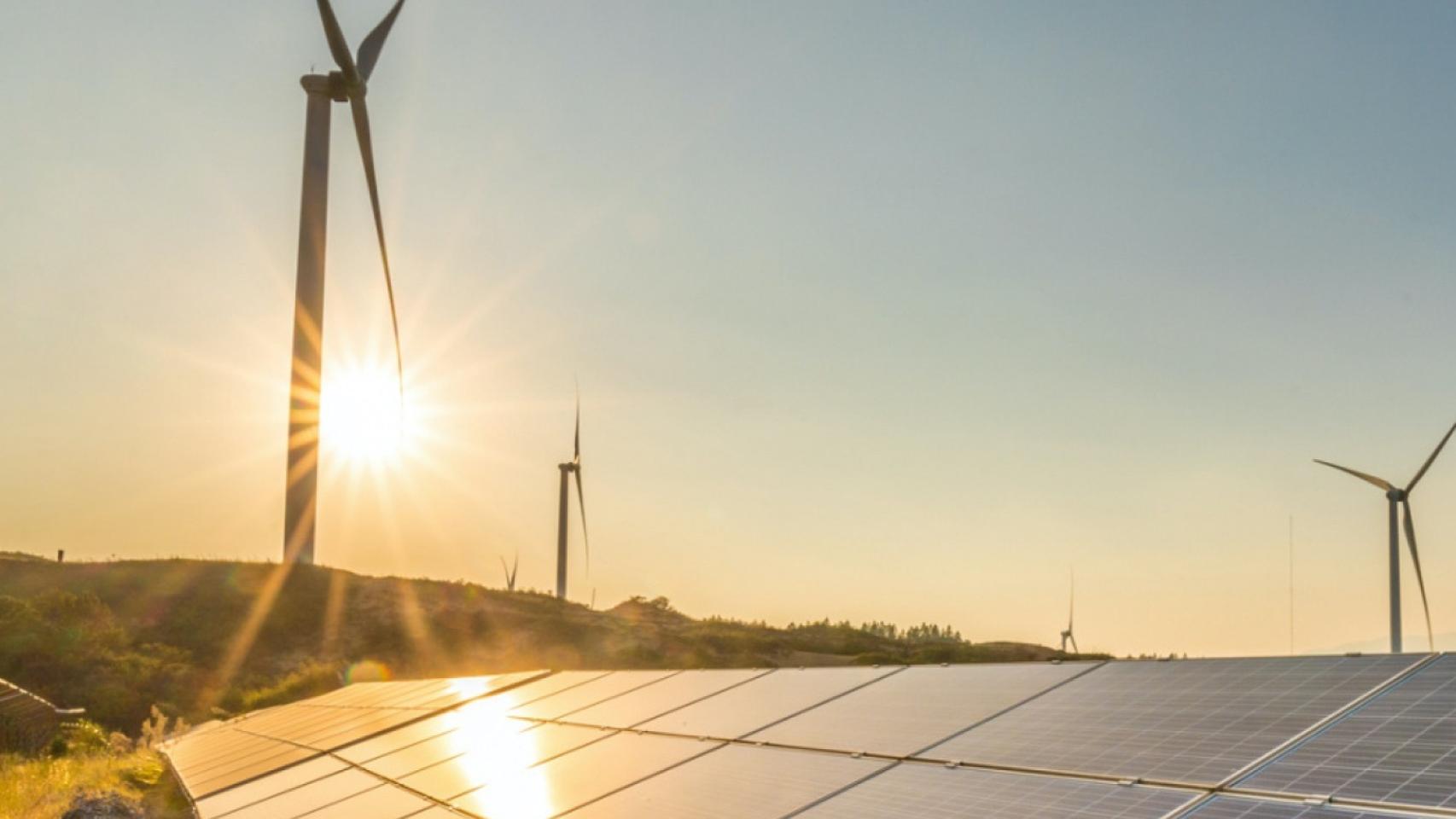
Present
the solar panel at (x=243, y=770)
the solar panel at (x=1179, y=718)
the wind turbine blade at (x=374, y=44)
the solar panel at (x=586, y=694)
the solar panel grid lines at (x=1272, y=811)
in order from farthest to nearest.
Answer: the wind turbine blade at (x=374, y=44) < the solar panel at (x=243, y=770) < the solar panel at (x=586, y=694) < the solar panel at (x=1179, y=718) < the solar panel grid lines at (x=1272, y=811)

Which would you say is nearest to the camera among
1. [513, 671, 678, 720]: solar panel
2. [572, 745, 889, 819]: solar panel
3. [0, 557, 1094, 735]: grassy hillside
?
[572, 745, 889, 819]: solar panel

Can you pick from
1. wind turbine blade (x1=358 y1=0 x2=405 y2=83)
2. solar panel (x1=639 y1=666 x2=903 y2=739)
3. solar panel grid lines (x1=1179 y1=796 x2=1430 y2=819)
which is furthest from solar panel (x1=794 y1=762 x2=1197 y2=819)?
wind turbine blade (x1=358 y1=0 x2=405 y2=83)

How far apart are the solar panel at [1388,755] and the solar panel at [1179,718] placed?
292 mm

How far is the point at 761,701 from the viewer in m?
15.0

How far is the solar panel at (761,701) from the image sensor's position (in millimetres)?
13758

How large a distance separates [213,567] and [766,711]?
87395mm

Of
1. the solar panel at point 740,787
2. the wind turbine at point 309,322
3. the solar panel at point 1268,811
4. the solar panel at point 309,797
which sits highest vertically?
the wind turbine at point 309,322

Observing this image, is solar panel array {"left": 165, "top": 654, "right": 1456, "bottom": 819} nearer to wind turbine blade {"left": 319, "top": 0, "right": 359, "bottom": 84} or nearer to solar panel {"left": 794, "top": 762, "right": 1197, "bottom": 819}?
solar panel {"left": 794, "top": 762, "right": 1197, "bottom": 819}

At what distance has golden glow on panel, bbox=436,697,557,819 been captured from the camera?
11.0 m

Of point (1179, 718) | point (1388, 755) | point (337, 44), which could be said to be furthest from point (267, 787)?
point (337, 44)

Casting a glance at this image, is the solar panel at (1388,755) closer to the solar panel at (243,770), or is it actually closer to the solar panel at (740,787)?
the solar panel at (740,787)

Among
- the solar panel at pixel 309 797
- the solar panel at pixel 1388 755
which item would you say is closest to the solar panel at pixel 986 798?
the solar panel at pixel 1388 755

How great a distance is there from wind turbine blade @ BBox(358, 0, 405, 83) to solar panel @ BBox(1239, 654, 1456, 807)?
38748 millimetres

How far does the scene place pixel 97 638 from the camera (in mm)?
70188
